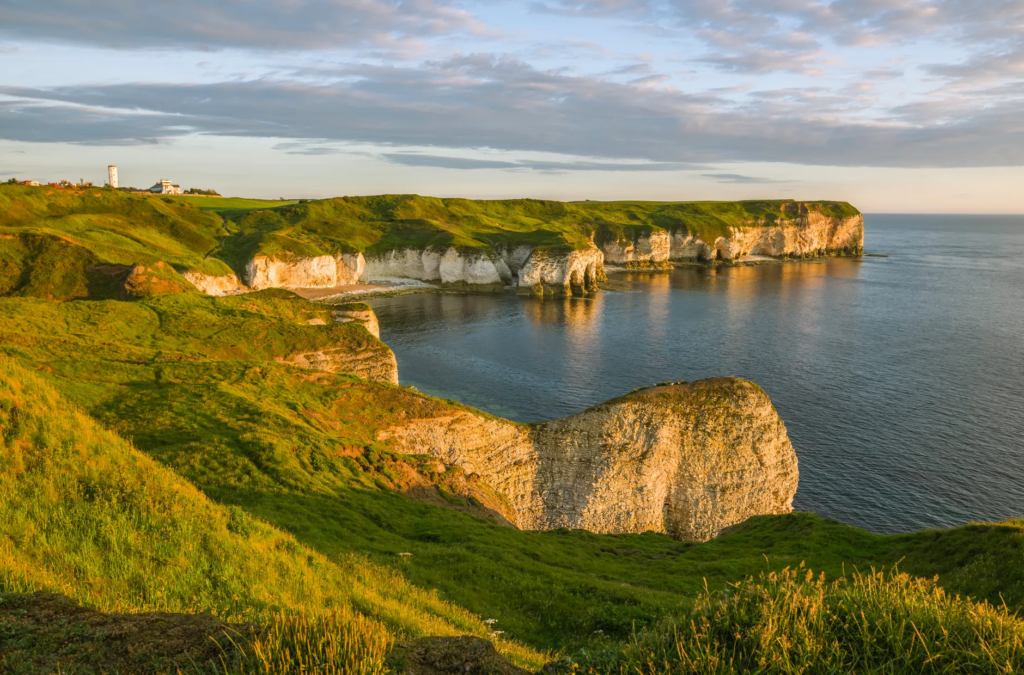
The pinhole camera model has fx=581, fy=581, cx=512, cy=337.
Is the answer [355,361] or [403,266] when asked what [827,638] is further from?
[403,266]

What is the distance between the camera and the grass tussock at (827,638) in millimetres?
7844

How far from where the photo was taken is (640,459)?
133 feet

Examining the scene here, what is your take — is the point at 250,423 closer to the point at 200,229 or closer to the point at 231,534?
the point at 231,534

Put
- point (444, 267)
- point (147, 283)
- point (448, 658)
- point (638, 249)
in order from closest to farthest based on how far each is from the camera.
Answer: point (448, 658) → point (147, 283) → point (444, 267) → point (638, 249)

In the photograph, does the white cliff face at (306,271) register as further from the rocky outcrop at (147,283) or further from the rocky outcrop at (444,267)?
the rocky outcrop at (147,283)

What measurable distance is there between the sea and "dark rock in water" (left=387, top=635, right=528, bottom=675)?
4682 cm

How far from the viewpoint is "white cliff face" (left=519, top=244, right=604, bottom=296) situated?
485 feet

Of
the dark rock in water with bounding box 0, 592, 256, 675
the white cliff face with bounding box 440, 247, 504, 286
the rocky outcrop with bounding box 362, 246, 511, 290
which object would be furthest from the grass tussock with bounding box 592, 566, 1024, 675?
the white cliff face with bounding box 440, 247, 504, 286

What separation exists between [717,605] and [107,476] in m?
14.1

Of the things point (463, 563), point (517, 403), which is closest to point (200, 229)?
point (517, 403)

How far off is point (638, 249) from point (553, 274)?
60486mm

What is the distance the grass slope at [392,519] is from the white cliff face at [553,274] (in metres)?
111

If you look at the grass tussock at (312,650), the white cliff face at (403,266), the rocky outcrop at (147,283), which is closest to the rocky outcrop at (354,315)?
the rocky outcrop at (147,283)

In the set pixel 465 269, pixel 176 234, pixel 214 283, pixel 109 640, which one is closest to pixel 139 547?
pixel 109 640
